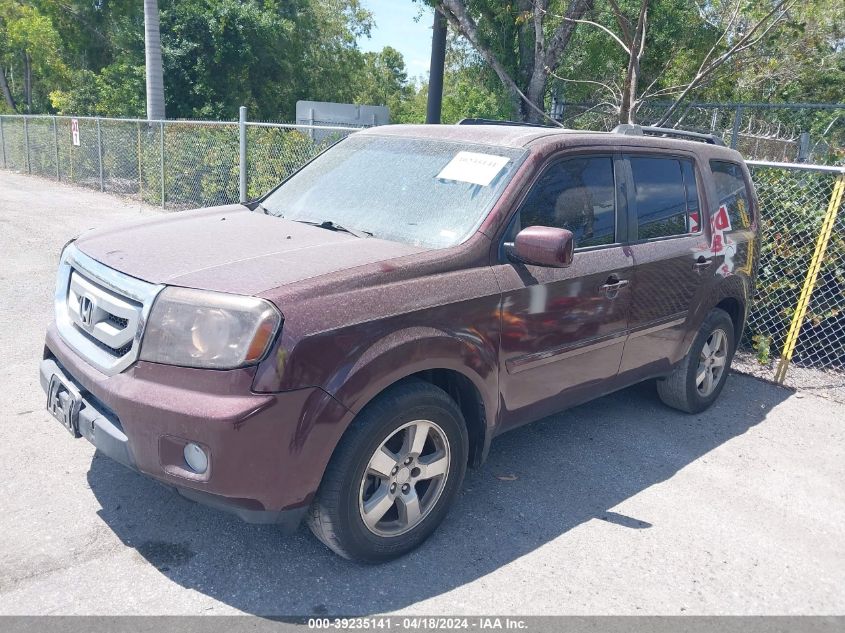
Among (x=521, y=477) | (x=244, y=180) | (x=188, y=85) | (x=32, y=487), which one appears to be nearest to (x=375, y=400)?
(x=521, y=477)

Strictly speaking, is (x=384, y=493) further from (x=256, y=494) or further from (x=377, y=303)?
(x=377, y=303)

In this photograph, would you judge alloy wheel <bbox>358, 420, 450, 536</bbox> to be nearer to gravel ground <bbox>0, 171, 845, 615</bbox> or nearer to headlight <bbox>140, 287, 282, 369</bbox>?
gravel ground <bbox>0, 171, 845, 615</bbox>

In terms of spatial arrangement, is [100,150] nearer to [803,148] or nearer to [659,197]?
[803,148]

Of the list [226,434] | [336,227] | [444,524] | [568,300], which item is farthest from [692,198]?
[226,434]

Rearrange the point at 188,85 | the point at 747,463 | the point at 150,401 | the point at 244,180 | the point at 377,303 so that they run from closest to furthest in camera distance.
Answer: the point at 150,401, the point at 377,303, the point at 747,463, the point at 244,180, the point at 188,85

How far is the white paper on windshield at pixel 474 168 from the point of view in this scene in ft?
12.1

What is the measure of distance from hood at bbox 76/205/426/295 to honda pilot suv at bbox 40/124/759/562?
0.06 feet

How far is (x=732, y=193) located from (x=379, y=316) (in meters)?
3.48

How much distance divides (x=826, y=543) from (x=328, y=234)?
305 centimetres

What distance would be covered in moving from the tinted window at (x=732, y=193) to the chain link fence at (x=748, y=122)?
18.6 ft

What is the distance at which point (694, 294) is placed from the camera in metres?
4.83

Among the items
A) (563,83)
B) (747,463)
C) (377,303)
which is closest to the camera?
(377,303)

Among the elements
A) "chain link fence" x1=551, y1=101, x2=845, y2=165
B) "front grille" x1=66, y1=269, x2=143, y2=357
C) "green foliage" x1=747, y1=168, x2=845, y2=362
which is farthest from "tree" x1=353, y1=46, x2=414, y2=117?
"front grille" x1=66, y1=269, x2=143, y2=357

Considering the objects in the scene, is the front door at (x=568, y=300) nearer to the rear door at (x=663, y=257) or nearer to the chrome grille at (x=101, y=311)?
the rear door at (x=663, y=257)
